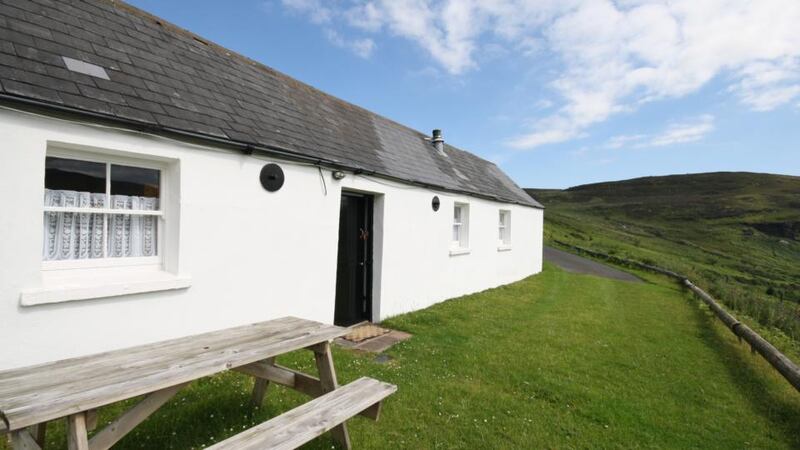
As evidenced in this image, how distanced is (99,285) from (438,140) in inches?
442

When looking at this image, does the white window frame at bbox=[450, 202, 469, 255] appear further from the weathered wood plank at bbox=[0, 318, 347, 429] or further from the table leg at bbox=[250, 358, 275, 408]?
the weathered wood plank at bbox=[0, 318, 347, 429]

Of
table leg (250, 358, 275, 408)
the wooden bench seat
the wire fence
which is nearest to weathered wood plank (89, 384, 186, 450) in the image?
the wooden bench seat

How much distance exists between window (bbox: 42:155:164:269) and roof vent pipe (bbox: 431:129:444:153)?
10001 mm

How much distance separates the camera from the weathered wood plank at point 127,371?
2.07 metres

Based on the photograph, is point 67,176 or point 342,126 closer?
point 67,176

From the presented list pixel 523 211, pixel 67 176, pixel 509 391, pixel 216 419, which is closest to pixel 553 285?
pixel 523 211

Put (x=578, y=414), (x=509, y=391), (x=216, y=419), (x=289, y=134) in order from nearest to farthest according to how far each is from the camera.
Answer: (x=216, y=419), (x=578, y=414), (x=509, y=391), (x=289, y=134)

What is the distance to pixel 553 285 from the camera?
14953mm

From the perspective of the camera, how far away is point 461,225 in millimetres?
11781

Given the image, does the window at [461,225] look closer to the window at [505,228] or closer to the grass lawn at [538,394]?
the grass lawn at [538,394]

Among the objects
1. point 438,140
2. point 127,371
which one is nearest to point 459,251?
point 438,140

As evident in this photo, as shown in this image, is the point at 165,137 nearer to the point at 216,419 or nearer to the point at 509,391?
the point at 216,419

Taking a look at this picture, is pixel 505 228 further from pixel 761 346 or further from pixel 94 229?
pixel 94 229

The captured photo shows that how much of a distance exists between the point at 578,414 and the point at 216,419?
387cm
